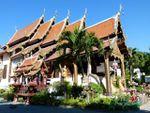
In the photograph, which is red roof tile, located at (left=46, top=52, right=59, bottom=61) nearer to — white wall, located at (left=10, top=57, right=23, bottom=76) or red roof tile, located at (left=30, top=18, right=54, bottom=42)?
red roof tile, located at (left=30, top=18, right=54, bottom=42)

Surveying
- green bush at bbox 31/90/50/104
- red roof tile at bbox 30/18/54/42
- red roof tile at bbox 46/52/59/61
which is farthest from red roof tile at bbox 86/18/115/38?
green bush at bbox 31/90/50/104

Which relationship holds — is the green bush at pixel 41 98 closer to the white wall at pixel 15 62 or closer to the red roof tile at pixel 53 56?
the red roof tile at pixel 53 56

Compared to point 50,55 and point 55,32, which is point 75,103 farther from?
point 55,32

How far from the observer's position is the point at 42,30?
116 ft

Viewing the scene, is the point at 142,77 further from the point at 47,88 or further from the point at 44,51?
the point at 47,88

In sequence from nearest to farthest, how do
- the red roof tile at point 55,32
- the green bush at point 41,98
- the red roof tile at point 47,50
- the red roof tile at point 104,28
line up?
the green bush at point 41,98 < the red roof tile at point 104,28 < the red roof tile at point 47,50 < the red roof tile at point 55,32

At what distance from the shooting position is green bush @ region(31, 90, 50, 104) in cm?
2036

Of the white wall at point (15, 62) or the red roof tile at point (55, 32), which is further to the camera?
the white wall at point (15, 62)

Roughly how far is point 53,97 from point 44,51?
10.1 m

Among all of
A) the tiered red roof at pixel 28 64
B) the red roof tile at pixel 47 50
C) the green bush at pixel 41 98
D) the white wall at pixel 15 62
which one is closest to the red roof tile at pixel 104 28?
the red roof tile at pixel 47 50

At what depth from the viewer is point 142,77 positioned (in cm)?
5141

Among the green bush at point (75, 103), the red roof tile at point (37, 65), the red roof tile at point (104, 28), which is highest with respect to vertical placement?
the red roof tile at point (104, 28)

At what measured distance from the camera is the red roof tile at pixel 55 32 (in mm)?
31888

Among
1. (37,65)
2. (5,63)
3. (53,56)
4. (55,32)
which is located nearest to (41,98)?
(37,65)
